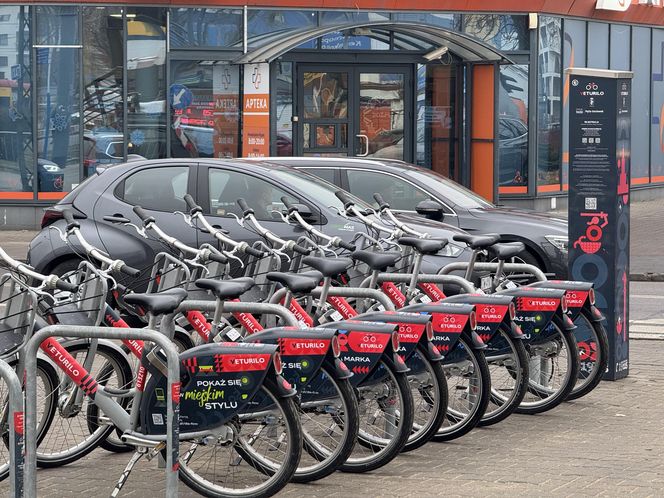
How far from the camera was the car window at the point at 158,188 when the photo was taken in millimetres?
11969

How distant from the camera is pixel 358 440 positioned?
6715 millimetres

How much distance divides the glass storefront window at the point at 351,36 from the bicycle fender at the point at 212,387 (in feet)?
57.2

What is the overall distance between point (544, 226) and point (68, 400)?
24.9ft

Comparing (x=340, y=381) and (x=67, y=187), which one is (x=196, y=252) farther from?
(x=67, y=187)

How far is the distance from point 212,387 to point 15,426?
0.98 meters

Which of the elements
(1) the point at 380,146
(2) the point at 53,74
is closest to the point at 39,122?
(2) the point at 53,74

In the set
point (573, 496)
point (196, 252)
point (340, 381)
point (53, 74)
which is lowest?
point (573, 496)

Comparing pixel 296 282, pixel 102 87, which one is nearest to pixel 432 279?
pixel 296 282

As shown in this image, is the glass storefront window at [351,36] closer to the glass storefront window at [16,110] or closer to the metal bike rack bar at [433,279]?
the glass storefront window at [16,110]

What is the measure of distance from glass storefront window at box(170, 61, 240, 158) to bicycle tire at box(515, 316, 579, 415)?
Result: 1455 centimetres

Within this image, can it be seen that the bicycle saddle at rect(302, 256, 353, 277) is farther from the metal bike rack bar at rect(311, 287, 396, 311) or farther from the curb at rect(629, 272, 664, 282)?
the curb at rect(629, 272, 664, 282)

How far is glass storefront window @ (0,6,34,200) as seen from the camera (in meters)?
21.5

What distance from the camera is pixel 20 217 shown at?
859 inches

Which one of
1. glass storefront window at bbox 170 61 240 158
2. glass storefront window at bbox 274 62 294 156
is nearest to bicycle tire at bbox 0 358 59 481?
glass storefront window at bbox 170 61 240 158
